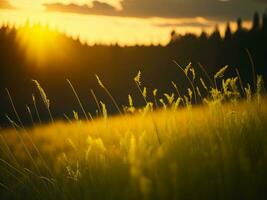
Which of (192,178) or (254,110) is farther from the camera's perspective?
(254,110)

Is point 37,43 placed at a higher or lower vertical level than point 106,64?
higher

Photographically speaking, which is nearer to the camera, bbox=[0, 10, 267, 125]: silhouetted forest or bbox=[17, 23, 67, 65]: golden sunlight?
bbox=[0, 10, 267, 125]: silhouetted forest

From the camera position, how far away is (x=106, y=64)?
43781 mm

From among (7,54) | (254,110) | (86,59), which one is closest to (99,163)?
(254,110)

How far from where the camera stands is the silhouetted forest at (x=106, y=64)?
32750mm

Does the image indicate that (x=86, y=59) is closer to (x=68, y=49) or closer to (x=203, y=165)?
(x=68, y=49)

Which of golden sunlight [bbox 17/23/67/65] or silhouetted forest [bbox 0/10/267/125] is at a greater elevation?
golden sunlight [bbox 17/23/67/65]

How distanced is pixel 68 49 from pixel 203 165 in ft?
126

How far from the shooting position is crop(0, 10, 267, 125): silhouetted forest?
107 feet

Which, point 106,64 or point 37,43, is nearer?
point 37,43

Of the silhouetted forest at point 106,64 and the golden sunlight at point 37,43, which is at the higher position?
the golden sunlight at point 37,43

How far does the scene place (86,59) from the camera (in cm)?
4075

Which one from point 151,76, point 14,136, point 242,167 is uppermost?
point 242,167

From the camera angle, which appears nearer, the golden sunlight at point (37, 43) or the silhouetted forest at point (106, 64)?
the silhouetted forest at point (106, 64)
